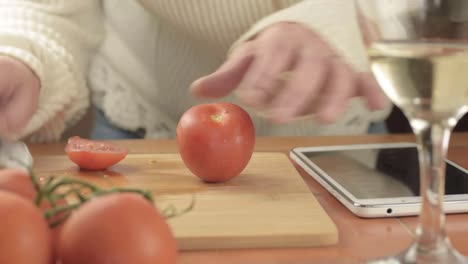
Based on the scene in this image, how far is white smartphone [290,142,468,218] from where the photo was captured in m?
0.70

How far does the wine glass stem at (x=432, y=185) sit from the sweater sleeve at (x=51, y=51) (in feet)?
1.94

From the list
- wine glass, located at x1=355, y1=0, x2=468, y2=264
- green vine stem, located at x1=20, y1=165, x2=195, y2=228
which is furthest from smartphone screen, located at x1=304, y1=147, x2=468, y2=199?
green vine stem, located at x1=20, y1=165, x2=195, y2=228

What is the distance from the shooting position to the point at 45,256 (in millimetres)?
442

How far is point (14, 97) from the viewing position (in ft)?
3.00

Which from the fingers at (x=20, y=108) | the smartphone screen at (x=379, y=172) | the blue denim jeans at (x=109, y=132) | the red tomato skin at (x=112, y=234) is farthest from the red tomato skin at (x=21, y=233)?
the blue denim jeans at (x=109, y=132)

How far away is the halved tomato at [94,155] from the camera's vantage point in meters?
0.84

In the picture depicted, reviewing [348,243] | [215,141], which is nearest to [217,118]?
[215,141]

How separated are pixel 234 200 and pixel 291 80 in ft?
0.43

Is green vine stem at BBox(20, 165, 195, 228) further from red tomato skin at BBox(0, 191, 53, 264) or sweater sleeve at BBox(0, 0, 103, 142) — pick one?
sweater sleeve at BBox(0, 0, 103, 142)

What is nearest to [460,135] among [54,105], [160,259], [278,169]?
[278,169]

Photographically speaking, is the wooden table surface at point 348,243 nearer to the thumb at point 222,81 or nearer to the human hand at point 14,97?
the thumb at point 222,81

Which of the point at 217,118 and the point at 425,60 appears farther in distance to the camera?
the point at 217,118

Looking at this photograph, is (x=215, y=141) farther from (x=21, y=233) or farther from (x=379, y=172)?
(x=21, y=233)

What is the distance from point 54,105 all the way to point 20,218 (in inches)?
25.9
